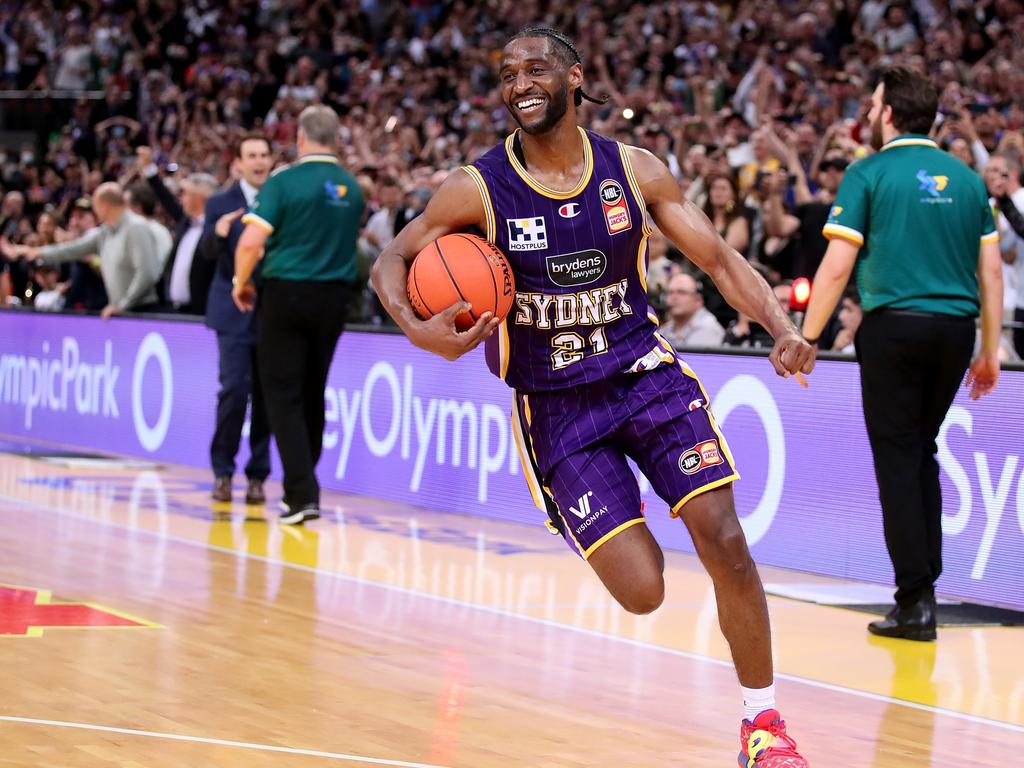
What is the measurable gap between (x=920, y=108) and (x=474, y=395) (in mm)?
4088

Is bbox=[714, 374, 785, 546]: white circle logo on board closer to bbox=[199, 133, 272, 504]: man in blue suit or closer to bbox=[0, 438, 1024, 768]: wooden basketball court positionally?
bbox=[0, 438, 1024, 768]: wooden basketball court

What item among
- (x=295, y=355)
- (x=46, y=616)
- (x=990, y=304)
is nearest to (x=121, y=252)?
(x=295, y=355)

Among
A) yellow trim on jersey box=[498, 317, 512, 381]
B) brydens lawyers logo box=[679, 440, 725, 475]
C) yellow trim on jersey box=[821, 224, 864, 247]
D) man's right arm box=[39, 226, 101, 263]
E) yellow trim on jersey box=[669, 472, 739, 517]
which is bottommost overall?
yellow trim on jersey box=[669, 472, 739, 517]

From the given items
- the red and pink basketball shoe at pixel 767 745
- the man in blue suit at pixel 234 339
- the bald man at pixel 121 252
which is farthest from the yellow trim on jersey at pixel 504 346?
the bald man at pixel 121 252

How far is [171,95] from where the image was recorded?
75.9ft

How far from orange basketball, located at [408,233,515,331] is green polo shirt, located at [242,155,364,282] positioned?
465cm

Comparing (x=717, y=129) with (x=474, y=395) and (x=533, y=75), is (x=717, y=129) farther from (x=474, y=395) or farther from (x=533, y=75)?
(x=533, y=75)

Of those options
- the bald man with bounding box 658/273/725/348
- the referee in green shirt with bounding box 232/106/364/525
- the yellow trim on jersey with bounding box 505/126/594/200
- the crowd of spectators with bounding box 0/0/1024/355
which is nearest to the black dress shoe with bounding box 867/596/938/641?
the crowd of spectators with bounding box 0/0/1024/355

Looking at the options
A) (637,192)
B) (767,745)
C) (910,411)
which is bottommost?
(767,745)

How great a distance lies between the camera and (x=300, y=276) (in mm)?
9289

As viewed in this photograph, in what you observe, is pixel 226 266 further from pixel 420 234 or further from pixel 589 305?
pixel 589 305

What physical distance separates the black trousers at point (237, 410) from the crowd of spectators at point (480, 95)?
7.17 ft

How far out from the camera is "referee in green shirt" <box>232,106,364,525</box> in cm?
922

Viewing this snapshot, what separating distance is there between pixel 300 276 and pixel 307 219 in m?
0.33
